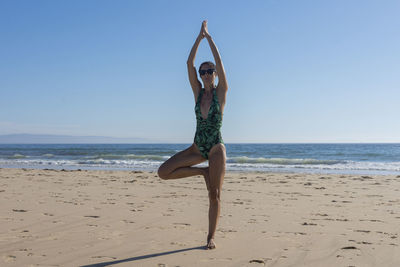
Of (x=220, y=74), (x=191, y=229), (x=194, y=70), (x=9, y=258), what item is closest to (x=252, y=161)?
(x=191, y=229)

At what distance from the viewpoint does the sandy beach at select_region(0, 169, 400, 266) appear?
3592mm

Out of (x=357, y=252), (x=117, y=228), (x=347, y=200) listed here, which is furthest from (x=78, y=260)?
(x=347, y=200)

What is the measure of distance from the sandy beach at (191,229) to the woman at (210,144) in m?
0.62

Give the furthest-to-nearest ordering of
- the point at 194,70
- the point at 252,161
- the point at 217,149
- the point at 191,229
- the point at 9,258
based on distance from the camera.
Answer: the point at 252,161, the point at 191,229, the point at 194,70, the point at 217,149, the point at 9,258

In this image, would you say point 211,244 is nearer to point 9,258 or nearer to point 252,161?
point 9,258

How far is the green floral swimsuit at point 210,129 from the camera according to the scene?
3.89 metres

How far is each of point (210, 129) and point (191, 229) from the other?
1628 millimetres

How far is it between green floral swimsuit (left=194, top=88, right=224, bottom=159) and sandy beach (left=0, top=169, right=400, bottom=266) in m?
1.14

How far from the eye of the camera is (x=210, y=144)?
391 cm

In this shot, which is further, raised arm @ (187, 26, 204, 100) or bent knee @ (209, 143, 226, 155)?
raised arm @ (187, 26, 204, 100)

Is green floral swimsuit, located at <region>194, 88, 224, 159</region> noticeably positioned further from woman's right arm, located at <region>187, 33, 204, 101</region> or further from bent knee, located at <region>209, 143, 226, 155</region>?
woman's right arm, located at <region>187, 33, 204, 101</region>

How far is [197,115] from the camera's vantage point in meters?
4.00

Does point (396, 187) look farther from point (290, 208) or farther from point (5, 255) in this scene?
point (5, 255)

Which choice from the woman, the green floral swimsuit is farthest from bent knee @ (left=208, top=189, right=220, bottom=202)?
the green floral swimsuit
